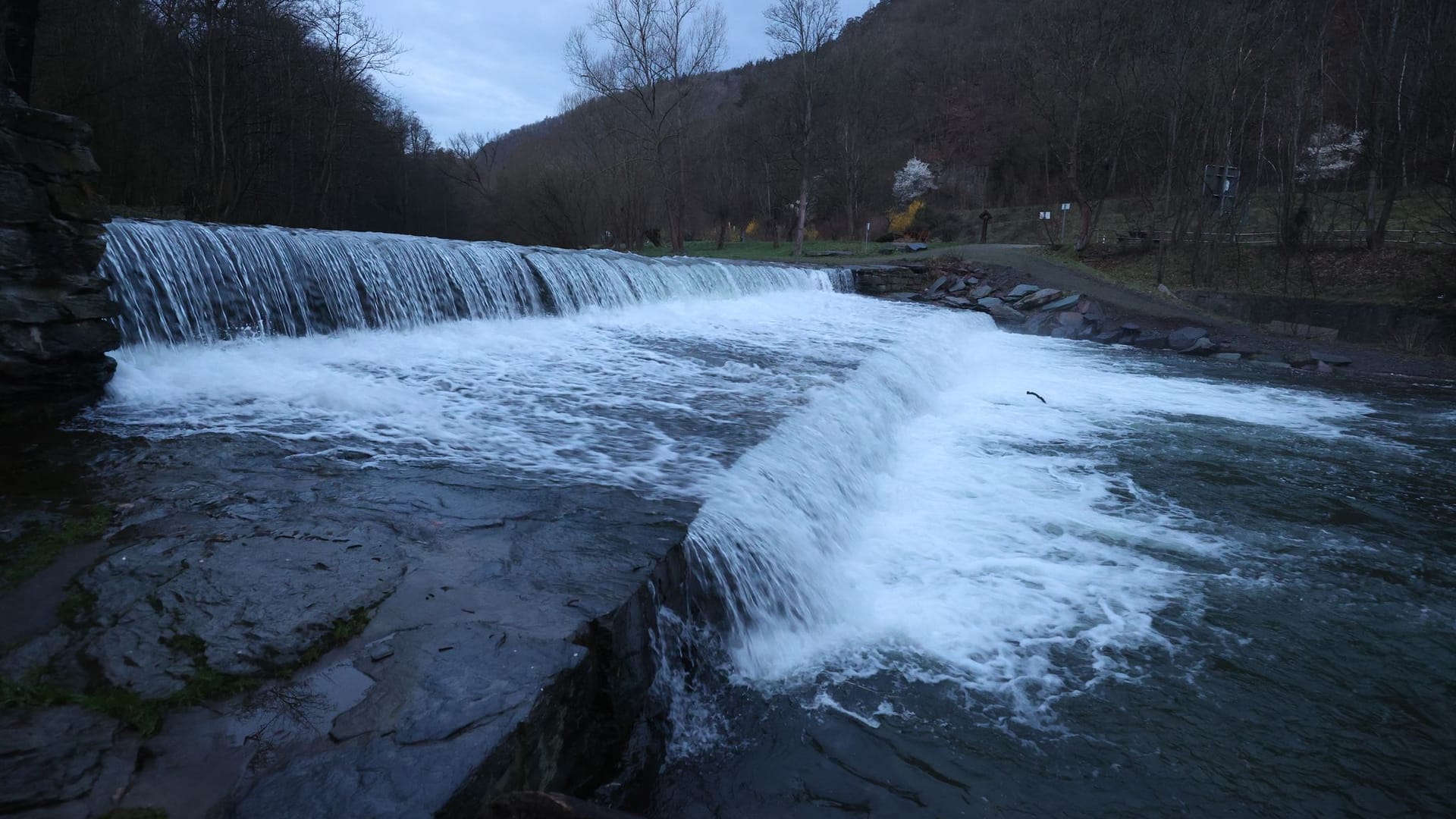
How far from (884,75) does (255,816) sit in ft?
152

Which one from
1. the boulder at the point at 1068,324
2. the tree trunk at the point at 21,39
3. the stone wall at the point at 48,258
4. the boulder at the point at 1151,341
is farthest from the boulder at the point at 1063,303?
the tree trunk at the point at 21,39

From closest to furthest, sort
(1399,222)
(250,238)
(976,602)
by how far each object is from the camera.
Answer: (976,602)
(250,238)
(1399,222)

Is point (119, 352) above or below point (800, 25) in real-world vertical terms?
below

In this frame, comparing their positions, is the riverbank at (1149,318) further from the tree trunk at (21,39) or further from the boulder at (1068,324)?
the tree trunk at (21,39)

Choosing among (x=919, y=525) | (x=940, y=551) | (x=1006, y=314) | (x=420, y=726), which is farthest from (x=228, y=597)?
(x=1006, y=314)

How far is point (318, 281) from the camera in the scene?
27.0 ft

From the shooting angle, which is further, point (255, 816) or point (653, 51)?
point (653, 51)

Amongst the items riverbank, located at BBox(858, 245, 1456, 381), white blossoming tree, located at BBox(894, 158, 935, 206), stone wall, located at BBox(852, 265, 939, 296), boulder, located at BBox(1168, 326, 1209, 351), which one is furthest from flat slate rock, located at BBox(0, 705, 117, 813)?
white blossoming tree, located at BBox(894, 158, 935, 206)

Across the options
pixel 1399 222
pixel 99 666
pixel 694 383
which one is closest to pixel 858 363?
pixel 694 383

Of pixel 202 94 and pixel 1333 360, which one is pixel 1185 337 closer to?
pixel 1333 360

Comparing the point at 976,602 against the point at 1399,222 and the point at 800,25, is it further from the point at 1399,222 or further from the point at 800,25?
the point at 800,25

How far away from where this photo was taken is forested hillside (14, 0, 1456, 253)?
60.3ft

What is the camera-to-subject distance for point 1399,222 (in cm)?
2148

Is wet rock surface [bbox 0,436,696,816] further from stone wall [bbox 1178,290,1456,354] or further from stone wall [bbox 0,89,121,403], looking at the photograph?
stone wall [bbox 1178,290,1456,354]
